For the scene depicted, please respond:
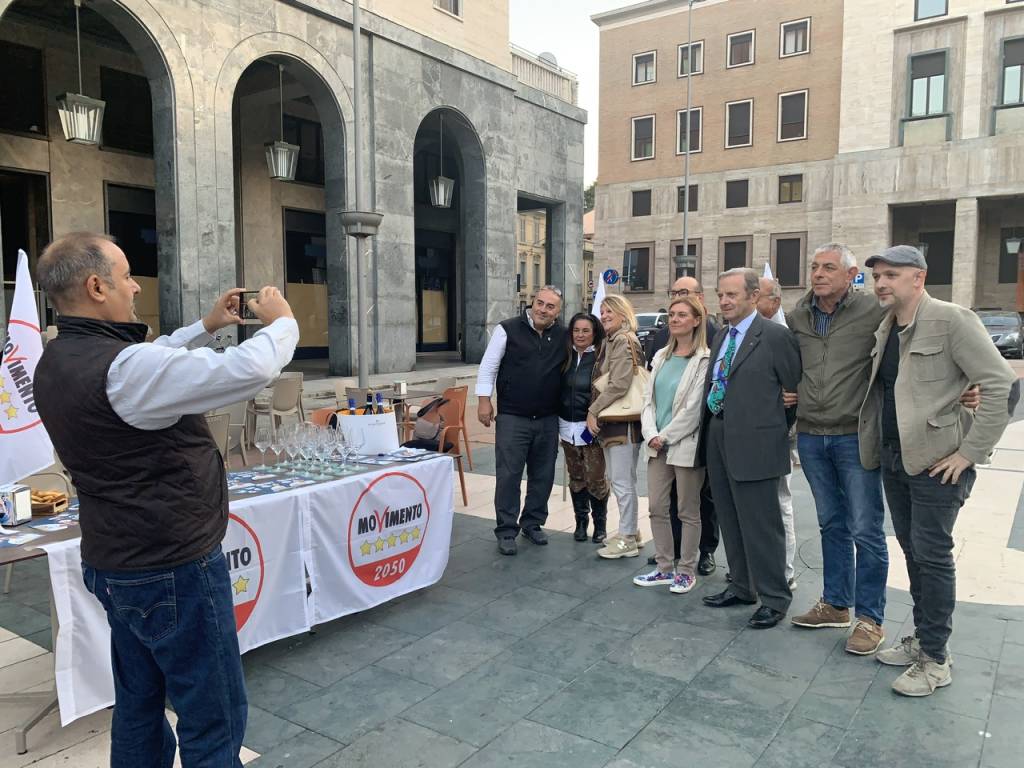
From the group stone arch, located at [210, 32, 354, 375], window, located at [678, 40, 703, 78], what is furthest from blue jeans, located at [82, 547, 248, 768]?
window, located at [678, 40, 703, 78]

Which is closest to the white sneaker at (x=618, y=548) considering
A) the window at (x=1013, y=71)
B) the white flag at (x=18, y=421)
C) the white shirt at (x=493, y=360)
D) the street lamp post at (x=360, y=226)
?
the white shirt at (x=493, y=360)

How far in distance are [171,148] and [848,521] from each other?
983 cm

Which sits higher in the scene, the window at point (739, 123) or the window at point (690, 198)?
the window at point (739, 123)

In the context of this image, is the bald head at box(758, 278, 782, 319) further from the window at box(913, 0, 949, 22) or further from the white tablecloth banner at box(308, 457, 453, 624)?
the window at box(913, 0, 949, 22)

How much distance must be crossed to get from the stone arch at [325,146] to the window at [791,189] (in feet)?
91.1

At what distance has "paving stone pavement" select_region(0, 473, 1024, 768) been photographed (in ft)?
9.64

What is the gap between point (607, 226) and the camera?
133 feet

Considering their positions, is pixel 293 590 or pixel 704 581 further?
pixel 704 581

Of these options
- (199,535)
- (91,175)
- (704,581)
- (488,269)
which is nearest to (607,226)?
(488,269)

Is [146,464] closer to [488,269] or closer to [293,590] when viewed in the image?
[293,590]

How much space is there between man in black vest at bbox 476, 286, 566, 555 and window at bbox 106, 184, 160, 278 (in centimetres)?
1073

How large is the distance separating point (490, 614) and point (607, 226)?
37924 millimetres

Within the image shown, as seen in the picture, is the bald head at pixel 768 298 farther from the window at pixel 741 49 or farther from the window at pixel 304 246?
the window at pixel 741 49

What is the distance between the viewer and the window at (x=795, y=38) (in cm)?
3434
